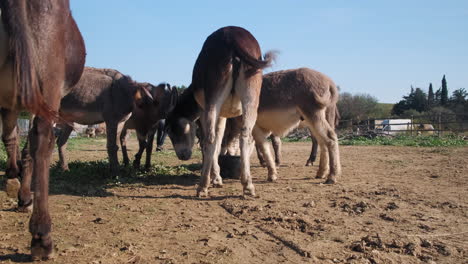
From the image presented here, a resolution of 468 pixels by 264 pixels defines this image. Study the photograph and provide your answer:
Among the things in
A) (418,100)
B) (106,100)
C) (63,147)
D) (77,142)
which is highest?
(418,100)

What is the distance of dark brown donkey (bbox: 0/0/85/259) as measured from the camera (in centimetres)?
264

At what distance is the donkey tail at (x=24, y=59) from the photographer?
2.59 m

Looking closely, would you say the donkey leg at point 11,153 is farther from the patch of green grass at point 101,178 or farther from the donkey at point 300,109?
the donkey at point 300,109

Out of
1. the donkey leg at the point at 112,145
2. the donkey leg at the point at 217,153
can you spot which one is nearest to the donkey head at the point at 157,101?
the donkey leg at the point at 112,145

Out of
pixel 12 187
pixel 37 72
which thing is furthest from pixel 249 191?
pixel 37 72

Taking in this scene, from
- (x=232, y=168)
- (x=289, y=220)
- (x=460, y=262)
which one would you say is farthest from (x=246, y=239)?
(x=232, y=168)

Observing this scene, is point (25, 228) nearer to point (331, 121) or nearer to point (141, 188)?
point (141, 188)

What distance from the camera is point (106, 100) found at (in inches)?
298

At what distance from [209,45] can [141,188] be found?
2.74 metres

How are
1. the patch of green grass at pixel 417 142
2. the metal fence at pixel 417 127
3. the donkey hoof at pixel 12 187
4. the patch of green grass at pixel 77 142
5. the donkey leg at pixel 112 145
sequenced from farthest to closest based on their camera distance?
the metal fence at pixel 417 127 < the patch of green grass at pixel 77 142 < the patch of green grass at pixel 417 142 < the donkey leg at pixel 112 145 < the donkey hoof at pixel 12 187

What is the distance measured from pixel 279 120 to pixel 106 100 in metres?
3.60

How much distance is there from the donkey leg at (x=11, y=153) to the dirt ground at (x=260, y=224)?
30cm

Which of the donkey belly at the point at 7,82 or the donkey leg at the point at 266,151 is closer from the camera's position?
the donkey belly at the point at 7,82

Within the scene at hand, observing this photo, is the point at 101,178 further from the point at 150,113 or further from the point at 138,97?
the point at 150,113
